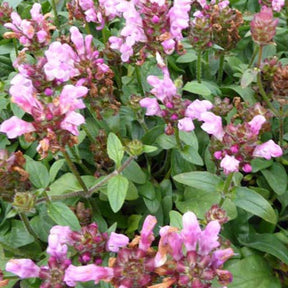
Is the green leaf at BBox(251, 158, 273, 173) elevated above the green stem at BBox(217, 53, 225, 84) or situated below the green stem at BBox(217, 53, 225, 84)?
below

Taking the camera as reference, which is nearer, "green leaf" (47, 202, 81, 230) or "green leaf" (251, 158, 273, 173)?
"green leaf" (47, 202, 81, 230)

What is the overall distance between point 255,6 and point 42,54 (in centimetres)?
173

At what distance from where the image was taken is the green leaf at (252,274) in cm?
203

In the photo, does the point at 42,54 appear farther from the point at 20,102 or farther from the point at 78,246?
the point at 78,246

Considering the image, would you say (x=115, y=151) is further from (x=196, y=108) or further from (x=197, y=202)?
(x=197, y=202)

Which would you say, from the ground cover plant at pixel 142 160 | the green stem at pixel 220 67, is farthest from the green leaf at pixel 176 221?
the green stem at pixel 220 67

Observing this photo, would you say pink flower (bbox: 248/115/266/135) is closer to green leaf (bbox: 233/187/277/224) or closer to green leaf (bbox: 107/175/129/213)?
green leaf (bbox: 233/187/277/224)

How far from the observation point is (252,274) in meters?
2.07

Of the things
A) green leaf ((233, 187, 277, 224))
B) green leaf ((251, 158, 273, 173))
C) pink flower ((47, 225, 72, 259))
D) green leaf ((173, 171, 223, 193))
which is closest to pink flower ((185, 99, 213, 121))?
green leaf ((173, 171, 223, 193))

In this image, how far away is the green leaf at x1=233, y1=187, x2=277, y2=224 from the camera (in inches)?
75.5

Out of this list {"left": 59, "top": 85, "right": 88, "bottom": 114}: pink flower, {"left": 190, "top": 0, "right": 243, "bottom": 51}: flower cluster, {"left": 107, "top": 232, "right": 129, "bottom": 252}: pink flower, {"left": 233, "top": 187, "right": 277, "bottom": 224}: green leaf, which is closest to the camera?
{"left": 107, "top": 232, "right": 129, "bottom": 252}: pink flower

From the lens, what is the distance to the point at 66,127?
5.66 ft

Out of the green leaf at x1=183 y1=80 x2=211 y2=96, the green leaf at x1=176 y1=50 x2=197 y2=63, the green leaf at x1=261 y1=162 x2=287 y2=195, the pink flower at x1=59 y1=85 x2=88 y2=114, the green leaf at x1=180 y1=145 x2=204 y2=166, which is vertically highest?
Result: the pink flower at x1=59 y1=85 x2=88 y2=114

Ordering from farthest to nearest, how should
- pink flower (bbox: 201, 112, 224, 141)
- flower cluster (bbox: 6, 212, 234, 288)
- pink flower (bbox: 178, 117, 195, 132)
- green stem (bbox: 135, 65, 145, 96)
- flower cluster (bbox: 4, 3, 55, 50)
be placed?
green stem (bbox: 135, 65, 145, 96)
flower cluster (bbox: 4, 3, 55, 50)
pink flower (bbox: 178, 117, 195, 132)
pink flower (bbox: 201, 112, 224, 141)
flower cluster (bbox: 6, 212, 234, 288)
